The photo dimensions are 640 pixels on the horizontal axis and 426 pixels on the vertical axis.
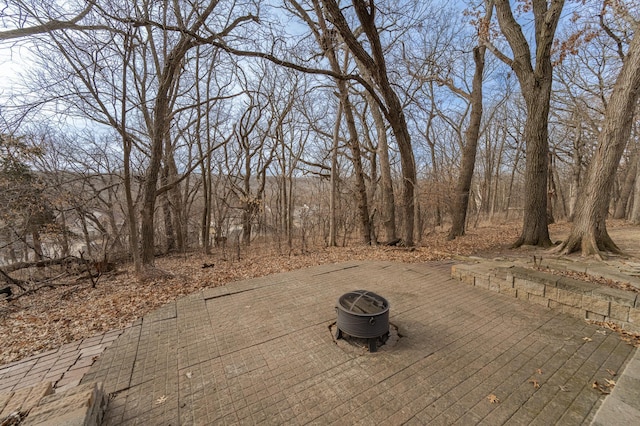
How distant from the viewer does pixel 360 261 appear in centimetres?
623

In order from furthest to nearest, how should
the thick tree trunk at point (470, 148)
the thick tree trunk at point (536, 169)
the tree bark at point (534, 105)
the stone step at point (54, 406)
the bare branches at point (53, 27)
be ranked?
the thick tree trunk at point (470, 148)
the thick tree trunk at point (536, 169)
the tree bark at point (534, 105)
the bare branches at point (53, 27)
the stone step at point (54, 406)

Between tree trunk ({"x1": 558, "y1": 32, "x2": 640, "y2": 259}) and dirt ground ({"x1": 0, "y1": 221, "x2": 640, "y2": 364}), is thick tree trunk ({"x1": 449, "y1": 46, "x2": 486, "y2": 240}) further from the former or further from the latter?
tree trunk ({"x1": 558, "y1": 32, "x2": 640, "y2": 259})

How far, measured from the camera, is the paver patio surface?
→ 1.85 metres

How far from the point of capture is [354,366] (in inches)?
92.7

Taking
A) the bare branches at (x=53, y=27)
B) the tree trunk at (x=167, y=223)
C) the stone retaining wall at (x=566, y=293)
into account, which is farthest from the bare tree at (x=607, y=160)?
the tree trunk at (x=167, y=223)

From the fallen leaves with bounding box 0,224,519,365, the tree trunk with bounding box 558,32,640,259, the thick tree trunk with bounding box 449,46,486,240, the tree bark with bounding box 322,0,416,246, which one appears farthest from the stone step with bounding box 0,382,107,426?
the thick tree trunk with bounding box 449,46,486,240

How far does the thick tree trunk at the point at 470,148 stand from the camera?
920 cm

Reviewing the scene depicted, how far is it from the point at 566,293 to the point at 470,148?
24.6 feet

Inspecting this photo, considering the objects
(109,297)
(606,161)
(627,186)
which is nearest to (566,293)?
(606,161)

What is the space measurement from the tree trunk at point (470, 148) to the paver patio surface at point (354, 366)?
658 cm

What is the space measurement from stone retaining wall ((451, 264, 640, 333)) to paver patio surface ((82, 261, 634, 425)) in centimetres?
18

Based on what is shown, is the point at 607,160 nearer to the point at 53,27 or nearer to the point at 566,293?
the point at 566,293

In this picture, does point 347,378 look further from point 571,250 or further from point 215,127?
point 215,127

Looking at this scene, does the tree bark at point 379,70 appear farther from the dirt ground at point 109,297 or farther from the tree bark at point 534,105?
the tree bark at point 534,105
